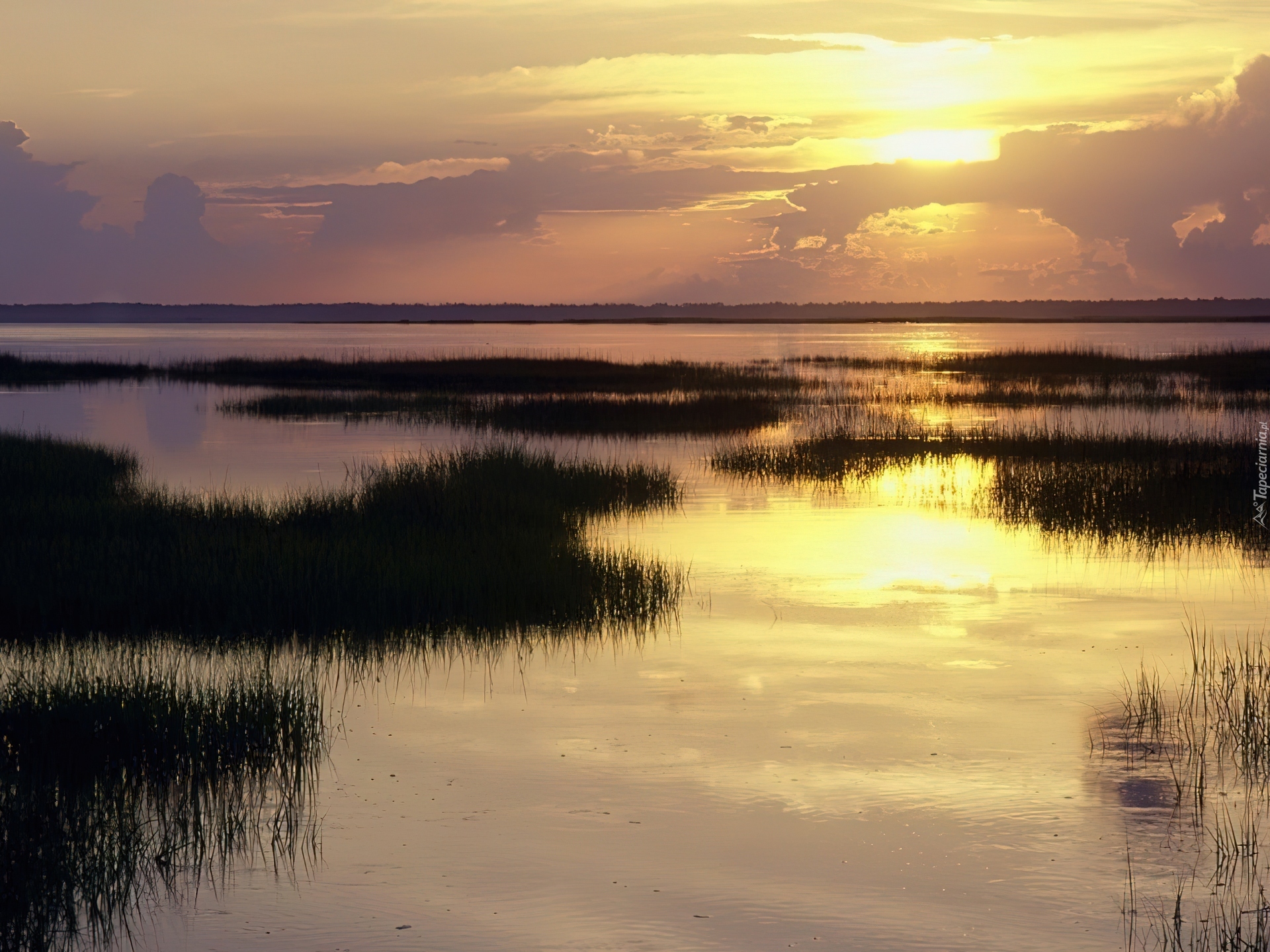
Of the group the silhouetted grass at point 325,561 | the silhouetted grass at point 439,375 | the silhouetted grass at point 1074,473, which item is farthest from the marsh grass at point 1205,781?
the silhouetted grass at point 439,375

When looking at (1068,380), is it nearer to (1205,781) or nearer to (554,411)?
(554,411)

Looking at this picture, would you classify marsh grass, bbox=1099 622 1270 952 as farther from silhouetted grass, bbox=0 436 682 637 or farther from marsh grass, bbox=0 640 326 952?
silhouetted grass, bbox=0 436 682 637

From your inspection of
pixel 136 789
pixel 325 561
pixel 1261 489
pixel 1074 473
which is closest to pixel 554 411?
pixel 1074 473

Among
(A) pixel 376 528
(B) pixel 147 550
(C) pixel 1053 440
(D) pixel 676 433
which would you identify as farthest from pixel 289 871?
(D) pixel 676 433

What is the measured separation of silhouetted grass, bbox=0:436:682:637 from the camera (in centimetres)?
1278

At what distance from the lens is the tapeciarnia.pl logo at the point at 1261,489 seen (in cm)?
1926

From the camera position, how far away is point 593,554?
52.7ft

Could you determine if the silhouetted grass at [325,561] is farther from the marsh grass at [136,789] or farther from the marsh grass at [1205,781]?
the marsh grass at [1205,781]

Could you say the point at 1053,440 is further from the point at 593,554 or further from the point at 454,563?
the point at 454,563

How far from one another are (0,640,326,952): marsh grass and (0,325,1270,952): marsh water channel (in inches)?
5.1

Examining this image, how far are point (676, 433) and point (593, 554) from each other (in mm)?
17768

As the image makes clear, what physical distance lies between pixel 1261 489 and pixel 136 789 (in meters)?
17.8

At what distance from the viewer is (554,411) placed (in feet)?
122

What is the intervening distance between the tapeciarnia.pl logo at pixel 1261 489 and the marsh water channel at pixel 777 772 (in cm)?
124
